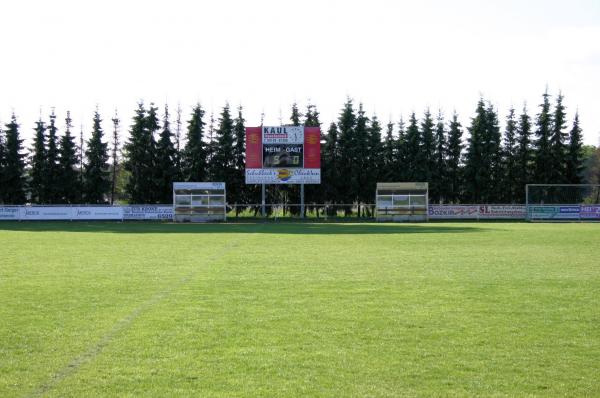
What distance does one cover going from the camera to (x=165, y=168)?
5750cm

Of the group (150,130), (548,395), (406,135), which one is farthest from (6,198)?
(548,395)

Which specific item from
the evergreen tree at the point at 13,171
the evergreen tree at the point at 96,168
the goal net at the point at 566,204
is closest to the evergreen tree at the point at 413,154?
the goal net at the point at 566,204

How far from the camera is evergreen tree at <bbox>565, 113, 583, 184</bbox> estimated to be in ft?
191

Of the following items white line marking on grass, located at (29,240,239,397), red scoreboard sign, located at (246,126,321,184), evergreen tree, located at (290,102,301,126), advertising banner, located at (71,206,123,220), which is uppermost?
evergreen tree, located at (290,102,301,126)

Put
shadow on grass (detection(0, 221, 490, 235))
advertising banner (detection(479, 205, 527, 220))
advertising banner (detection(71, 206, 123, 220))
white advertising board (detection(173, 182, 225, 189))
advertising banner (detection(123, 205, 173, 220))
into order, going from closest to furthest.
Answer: shadow on grass (detection(0, 221, 490, 235)), advertising banner (detection(71, 206, 123, 220)), white advertising board (detection(173, 182, 225, 189)), advertising banner (detection(479, 205, 527, 220)), advertising banner (detection(123, 205, 173, 220))

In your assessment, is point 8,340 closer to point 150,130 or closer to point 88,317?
point 88,317

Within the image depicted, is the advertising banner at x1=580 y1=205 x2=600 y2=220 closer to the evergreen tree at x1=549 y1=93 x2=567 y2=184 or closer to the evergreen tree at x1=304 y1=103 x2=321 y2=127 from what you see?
the evergreen tree at x1=549 y1=93 x2=567 y2=184

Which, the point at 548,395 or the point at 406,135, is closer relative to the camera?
the point at 548,395

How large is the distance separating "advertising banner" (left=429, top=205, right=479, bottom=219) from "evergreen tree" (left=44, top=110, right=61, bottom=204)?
3467 centimetres

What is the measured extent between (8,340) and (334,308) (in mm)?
4494

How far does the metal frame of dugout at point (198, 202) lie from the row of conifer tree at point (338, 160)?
9.04 metres

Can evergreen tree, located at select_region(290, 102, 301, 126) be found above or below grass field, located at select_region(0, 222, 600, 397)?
above

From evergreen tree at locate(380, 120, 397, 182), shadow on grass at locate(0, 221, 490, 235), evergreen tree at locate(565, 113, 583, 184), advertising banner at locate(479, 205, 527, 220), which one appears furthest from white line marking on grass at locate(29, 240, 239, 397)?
evergreen tree at locate(565, 113, 583, 184)

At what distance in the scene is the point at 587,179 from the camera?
68062mm
